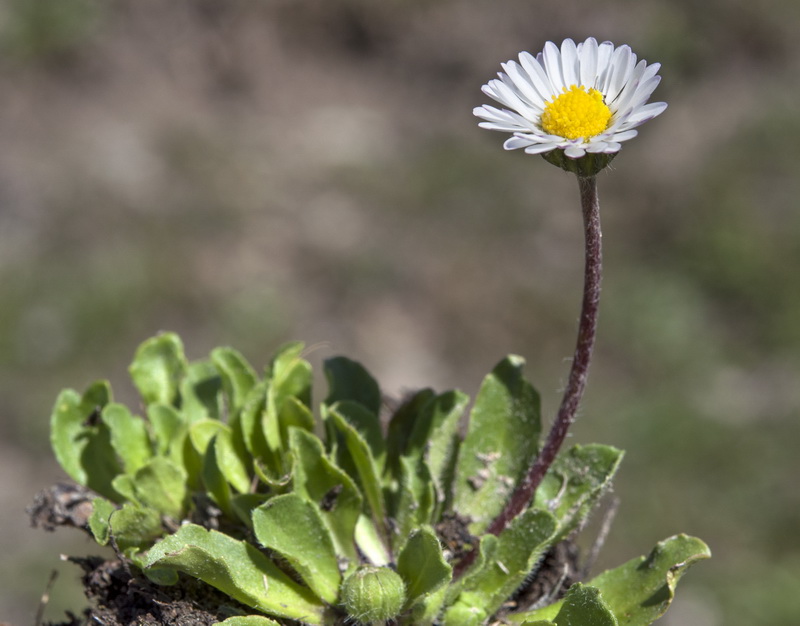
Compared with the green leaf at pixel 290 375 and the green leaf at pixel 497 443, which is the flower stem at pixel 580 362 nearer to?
the green leaf at pixel 497 443

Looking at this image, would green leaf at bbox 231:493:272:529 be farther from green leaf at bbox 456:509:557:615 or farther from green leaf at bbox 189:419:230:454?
green leaf at bbox 456:509:557:615

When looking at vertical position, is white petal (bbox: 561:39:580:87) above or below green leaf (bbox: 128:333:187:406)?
above

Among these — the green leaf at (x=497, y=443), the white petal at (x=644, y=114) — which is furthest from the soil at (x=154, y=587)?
the white petal at (x=644, y=114)

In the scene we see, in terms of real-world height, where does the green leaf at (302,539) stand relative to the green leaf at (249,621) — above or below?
above

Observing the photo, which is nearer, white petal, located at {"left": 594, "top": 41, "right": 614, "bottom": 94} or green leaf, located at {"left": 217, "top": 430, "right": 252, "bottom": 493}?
white petal, located at {"left": 594, "top": 41, "right": 614, "bottom": 94}

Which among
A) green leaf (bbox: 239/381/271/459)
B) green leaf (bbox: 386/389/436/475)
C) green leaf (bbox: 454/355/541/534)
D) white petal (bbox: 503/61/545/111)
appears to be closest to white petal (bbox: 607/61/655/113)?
white petal (bbox: 503/61/545/111)

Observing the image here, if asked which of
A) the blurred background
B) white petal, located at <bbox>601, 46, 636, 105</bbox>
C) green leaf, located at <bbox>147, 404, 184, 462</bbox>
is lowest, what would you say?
green leaf, located at <bbox>147, 404, 184, 462</bbox>

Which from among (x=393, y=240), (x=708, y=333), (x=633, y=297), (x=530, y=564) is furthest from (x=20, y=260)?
(x=530, y=564)
